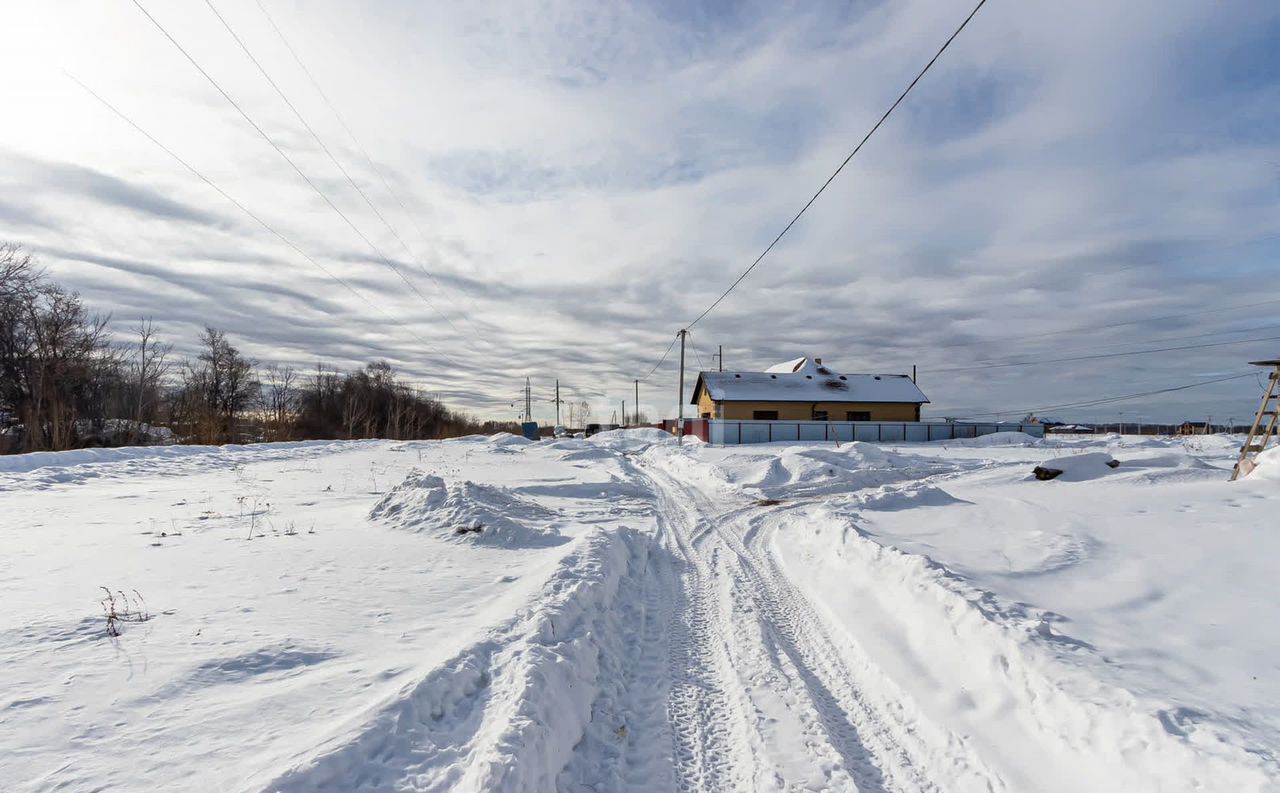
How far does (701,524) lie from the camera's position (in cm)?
1184

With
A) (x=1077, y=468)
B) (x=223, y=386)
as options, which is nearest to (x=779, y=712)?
(x=1077, y=468)

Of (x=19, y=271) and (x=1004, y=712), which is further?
(x=19, y=271)

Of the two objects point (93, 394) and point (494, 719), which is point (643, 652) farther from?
point (93, 394)

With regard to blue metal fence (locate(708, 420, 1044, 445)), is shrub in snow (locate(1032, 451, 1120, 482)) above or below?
below

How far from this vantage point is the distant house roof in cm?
4491

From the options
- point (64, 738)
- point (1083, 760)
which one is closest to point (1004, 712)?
point (1083, 760)

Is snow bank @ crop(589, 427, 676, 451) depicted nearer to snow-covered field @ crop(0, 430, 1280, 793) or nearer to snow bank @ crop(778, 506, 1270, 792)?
snow-covered field @ crop(0, 430, 1280, 793)

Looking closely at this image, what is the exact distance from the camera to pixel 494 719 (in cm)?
353

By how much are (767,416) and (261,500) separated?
37.1m

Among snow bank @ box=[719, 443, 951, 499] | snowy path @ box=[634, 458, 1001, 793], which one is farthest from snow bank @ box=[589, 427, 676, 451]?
snowy path @ box=[634, 458, 1001, 793]

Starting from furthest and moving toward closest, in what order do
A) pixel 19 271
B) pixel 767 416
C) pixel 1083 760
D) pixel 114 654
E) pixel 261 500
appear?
1. pixel 767 416
2. pixel 19 271
3. pixel 261 500
4. pixel 114 654
5. pixel 1083 760

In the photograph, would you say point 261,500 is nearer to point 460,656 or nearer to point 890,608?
point 460,656

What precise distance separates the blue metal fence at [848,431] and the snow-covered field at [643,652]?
2679 centimetres

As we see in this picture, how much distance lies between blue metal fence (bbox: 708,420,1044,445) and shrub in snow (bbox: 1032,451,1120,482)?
19348 mm
